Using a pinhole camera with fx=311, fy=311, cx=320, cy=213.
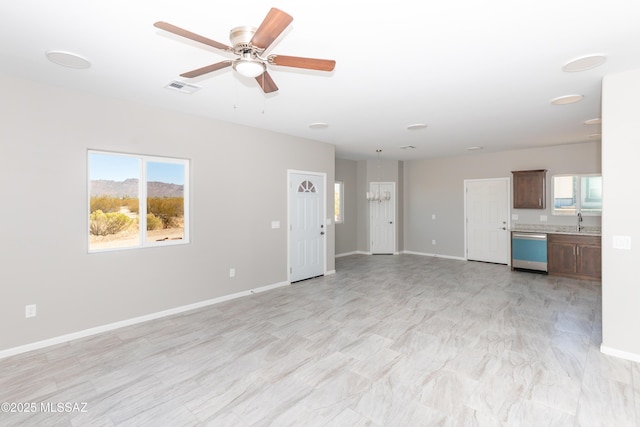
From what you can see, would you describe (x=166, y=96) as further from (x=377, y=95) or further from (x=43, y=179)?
(x=377, y=95)

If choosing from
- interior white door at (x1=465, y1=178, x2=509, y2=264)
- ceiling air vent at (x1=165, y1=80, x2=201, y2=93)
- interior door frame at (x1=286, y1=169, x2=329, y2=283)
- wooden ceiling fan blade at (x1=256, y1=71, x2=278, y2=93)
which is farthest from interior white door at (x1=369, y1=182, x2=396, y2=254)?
wooden ceiling fan blade at (x1=256, y1=71, x2=278, y2=93)

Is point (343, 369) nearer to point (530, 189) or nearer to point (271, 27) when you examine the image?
point (271, 27)

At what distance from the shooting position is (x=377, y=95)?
3496 mm

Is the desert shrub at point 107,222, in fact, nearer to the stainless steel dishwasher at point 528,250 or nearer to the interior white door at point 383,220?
the interior white door at point 383,220

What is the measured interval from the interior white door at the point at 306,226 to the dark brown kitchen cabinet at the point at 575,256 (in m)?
4.48

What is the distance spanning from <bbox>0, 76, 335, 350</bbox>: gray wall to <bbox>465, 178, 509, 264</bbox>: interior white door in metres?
5.19

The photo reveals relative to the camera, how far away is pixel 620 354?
9.50 feet

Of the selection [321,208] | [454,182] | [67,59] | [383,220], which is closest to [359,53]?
[67,59]

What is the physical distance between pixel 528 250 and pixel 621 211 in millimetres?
3892

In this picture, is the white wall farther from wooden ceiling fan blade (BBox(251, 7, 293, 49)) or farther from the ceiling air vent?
the ceiling air vent

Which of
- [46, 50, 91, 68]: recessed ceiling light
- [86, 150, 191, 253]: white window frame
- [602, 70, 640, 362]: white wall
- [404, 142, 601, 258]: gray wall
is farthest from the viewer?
[404, 142, 601, 258]: gray wall

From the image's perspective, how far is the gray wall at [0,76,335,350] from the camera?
3.05 m

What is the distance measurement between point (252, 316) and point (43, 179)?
2.70 metres

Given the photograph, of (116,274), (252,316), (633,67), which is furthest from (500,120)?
(116,274)
